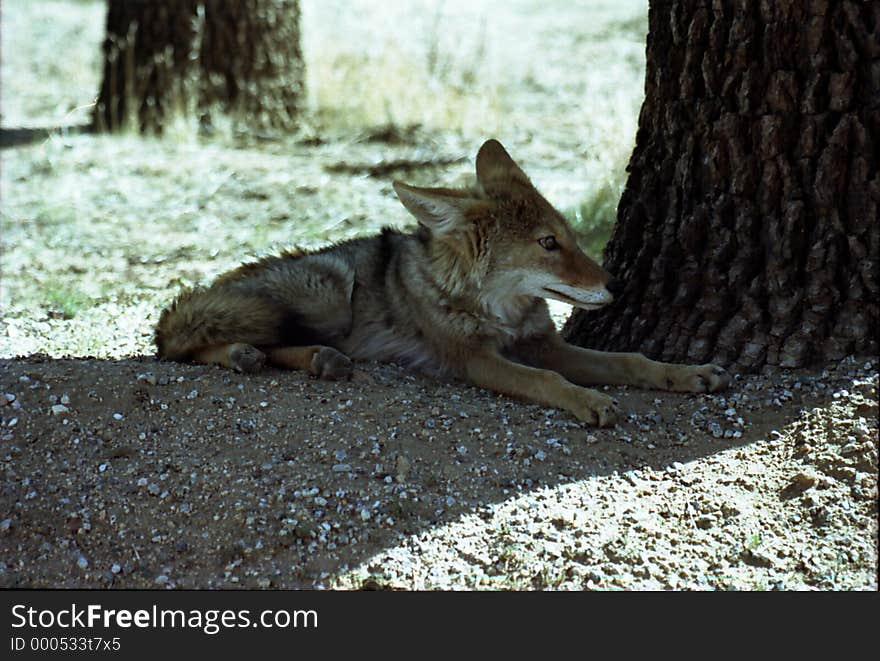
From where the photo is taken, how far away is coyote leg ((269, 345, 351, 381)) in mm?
4436

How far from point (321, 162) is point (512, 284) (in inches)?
190

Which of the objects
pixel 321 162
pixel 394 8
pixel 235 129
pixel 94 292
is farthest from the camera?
pixel 394 8

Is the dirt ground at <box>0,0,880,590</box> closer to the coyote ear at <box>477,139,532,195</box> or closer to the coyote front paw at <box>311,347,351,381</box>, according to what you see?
the coyote front paw at <box>311,347,351,381</box>

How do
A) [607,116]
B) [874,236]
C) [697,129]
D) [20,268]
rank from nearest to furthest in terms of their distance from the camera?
[874,236] → [697,129] → [20,268] → [607,116]

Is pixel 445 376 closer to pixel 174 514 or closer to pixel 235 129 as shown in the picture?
pixel 174 514

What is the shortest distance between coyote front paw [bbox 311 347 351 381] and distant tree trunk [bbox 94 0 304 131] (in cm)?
572

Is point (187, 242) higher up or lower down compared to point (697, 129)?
lower down

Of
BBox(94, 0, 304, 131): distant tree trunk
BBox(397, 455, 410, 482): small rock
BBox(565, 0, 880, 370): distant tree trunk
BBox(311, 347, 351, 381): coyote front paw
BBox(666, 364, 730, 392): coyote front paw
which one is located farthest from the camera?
BBox(94, 0, 304, 131): distant tree trunk

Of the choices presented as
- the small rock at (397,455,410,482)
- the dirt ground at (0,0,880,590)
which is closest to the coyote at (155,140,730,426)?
the dirt ground at (0,0,880,590)

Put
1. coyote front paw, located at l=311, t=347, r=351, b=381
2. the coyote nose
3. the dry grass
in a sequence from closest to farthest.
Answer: the coyote nose, coyote front paw, located at l=311, t=347, r=351, b=381, the dry grass

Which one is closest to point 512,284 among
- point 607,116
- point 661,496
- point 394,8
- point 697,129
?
point 697,129

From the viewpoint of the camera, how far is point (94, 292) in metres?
6.21

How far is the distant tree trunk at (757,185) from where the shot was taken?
12.4 feet

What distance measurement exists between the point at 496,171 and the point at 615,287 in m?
0.80
